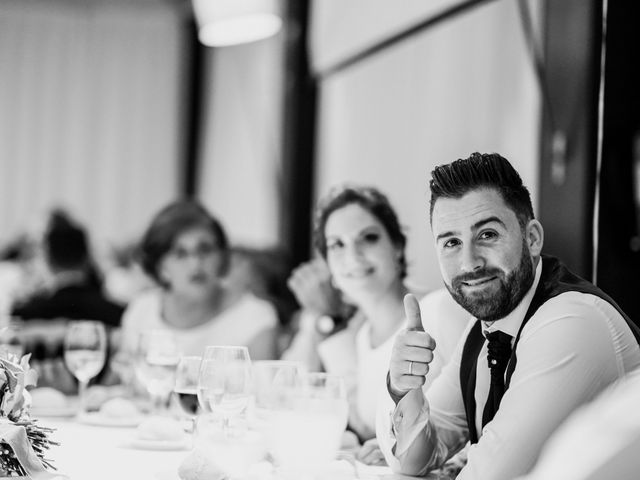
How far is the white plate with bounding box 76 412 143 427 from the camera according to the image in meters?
2.29

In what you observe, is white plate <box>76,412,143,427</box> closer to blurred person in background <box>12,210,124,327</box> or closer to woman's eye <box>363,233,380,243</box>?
woman's eye <box>363,233,380,243</box>

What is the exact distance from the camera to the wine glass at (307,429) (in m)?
1.56

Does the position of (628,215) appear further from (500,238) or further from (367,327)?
(500,238)

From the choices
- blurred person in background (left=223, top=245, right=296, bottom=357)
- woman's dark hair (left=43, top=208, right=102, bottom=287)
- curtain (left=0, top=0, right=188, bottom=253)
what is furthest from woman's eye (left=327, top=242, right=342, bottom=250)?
curtain (left=0, top=0, right=188, bottom=253)

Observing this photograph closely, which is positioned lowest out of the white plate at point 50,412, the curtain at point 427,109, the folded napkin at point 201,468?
the white plate at point 50,412

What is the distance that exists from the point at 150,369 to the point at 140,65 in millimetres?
6411

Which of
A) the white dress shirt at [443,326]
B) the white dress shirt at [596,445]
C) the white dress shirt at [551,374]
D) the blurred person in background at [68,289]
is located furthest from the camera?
the blurred person in background at [68,289]

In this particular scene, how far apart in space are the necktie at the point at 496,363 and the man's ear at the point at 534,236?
6.5 inches

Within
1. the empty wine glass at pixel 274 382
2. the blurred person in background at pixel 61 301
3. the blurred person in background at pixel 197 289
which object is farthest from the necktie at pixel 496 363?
the blurred person in background at pixel 61 301

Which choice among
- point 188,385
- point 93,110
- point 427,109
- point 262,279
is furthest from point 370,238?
point 93,110

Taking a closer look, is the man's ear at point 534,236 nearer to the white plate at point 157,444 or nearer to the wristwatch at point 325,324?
the white plate at point 157,444

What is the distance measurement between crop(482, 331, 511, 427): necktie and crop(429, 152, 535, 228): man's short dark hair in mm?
214

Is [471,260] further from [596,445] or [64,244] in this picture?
[64,244]

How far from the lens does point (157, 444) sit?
1942 mm
